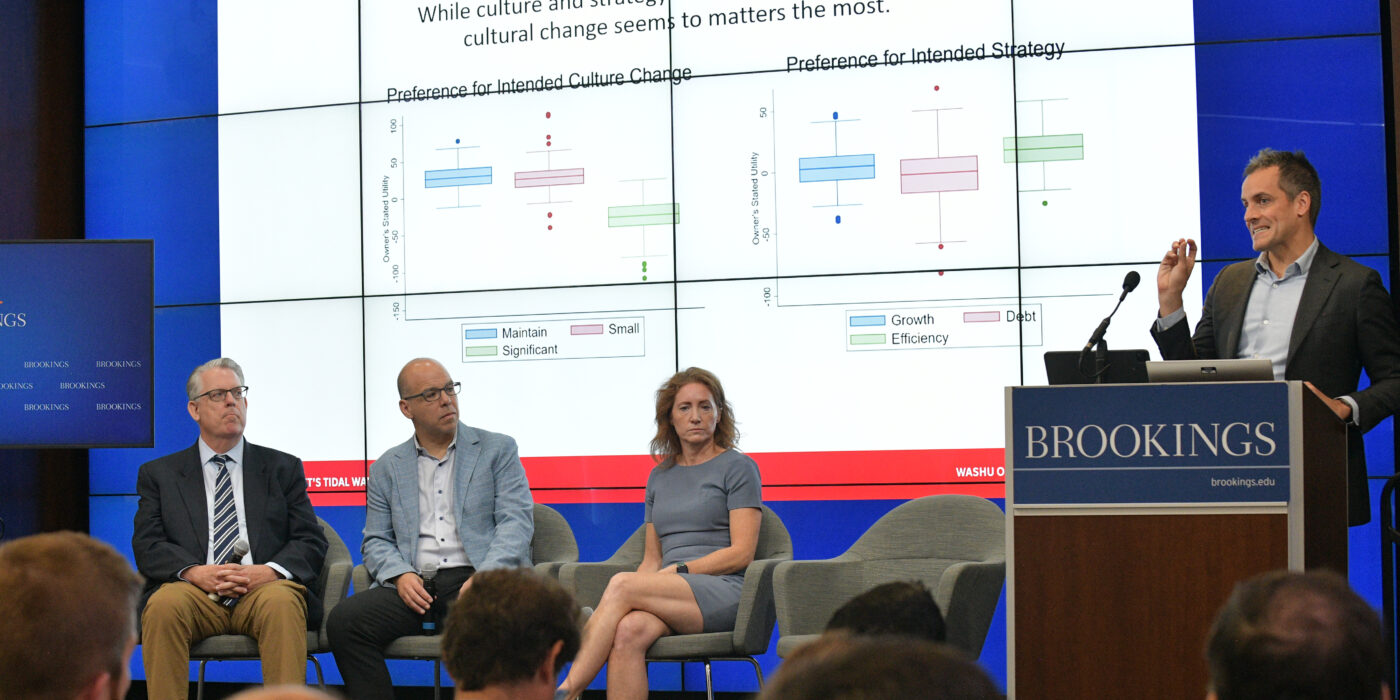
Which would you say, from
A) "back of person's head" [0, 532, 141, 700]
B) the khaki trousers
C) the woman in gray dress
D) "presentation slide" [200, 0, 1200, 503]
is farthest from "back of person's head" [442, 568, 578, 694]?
"presentation slide" [200, 0, 1200, 503]

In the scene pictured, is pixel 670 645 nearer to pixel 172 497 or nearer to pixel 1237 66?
pixel 172 497

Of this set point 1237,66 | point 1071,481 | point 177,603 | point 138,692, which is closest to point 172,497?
point 177,603

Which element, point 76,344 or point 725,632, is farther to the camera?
point 76,344

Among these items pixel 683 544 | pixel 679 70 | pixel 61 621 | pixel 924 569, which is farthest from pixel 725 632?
pixel 61 621

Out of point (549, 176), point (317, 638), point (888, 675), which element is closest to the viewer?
point (888, 675)

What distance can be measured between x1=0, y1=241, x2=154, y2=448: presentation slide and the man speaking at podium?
363cm

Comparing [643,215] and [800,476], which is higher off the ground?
[643,215]

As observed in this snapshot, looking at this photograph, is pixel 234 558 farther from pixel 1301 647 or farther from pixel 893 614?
pixel 1301 647

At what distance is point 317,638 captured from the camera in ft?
12.9

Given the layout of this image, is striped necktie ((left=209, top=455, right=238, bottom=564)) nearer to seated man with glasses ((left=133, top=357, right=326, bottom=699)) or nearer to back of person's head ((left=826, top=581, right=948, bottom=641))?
seated man with glasses ((left=133, top=357, right=326, bottom=699))

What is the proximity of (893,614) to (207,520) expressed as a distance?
2873mm

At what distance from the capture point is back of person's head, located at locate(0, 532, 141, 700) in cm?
125

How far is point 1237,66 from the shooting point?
14.8 ft

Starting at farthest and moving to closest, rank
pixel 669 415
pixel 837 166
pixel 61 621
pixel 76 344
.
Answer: pixel 837 166, pixel 76 344, pixel 669 415, pixel 61 621
